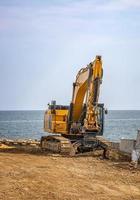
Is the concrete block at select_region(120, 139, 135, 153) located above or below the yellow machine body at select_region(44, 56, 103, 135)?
below

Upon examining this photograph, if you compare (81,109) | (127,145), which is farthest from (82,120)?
(127,145)

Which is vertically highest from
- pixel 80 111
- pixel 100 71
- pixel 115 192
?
pixel 100 71

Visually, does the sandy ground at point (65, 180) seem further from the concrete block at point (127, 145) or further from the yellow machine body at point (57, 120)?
the yellow machine body at point (57, 120)

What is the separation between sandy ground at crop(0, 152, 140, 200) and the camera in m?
14.1

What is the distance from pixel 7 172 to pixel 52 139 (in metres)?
9.29

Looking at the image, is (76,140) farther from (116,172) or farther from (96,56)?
(116,172)

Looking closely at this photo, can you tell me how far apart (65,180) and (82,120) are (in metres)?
9.66

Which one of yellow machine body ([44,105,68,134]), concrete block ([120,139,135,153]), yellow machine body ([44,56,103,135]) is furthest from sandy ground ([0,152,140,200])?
yellow machine body ([44,105,68,134])

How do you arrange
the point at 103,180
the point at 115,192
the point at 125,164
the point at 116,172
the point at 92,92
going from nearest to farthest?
1. the point at 115,192
2. the point at 103,180
3. the point at 116,172
4. the point at 125,164
5. the point at 92,92

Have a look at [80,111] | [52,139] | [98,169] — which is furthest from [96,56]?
[98,169]

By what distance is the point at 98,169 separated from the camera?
63.0ft

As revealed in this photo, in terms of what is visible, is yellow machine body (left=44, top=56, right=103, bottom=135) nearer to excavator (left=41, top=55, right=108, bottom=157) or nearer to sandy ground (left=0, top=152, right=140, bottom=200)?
excavator (left=41, top=55, right=108, bottom=157)

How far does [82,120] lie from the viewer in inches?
1009

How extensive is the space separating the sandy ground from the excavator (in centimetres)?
336
